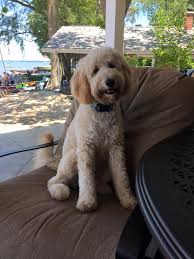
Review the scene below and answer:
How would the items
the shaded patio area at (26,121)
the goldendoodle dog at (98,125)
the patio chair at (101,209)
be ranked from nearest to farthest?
1. the patio chair at (101,209)
2. the goldendoodle dog at (98,125)
3. the shaded patio area at (26,121)

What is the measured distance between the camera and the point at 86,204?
1.42m

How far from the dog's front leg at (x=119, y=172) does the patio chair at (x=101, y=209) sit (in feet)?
0.20

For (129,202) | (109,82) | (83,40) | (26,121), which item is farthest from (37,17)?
(129,202)

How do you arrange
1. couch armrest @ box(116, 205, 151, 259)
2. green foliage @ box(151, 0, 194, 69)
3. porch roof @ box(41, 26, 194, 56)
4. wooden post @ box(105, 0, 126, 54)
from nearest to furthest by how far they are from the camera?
1. couch armrest @ box(116, 205, 151, 259)
2. wooden post @ box(105, 0, 126, 54)
3. green foliage @ box(151, 0, 194, 69)
4. porch roof @ box(41, 26, 194, 56)

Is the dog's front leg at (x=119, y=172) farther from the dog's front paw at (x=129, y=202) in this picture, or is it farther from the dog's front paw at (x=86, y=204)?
the dog's front paw at (x=86, y=204)

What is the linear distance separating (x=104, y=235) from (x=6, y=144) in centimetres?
322

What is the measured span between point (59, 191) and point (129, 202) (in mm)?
328

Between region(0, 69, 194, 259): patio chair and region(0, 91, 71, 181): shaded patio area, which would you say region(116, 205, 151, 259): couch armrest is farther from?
region(0, 91, 71, 181): shaded patio area

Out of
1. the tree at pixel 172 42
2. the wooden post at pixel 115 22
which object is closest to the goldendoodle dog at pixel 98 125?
the wooden post at pixel 115 22

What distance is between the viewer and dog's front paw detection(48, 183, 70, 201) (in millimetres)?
1527

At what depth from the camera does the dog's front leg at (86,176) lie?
4.74 feet

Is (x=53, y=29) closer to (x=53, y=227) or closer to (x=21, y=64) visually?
(x=21, y=64)

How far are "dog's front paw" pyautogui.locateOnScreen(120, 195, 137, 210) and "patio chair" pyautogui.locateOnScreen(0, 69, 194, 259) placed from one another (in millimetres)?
33

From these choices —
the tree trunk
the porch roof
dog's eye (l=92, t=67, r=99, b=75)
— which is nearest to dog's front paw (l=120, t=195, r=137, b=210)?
dog's eye (l=92, t=67, r=99, b=75)
